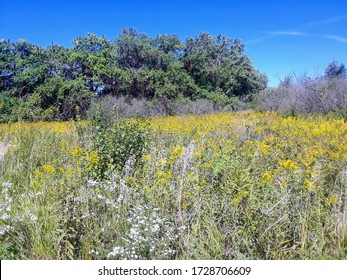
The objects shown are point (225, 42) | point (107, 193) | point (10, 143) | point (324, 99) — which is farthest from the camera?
point (225, 42)

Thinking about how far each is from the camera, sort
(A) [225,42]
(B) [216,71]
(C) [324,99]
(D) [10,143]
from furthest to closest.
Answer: (A) [225,42], (B) [216,71], (C) [324,99], (D) [10,143]

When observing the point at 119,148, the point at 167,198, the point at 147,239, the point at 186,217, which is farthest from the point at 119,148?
the point at 147,239

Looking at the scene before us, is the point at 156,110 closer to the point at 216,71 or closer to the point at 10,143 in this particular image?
the point at 216,71

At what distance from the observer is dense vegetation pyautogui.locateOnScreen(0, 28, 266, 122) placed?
16062mm

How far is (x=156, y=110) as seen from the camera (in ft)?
52.9

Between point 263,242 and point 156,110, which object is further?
point 156,110

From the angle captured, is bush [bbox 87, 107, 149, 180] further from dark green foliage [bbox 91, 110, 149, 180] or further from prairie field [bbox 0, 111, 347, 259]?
prairie field [bbox 0, 111, 347, 259]

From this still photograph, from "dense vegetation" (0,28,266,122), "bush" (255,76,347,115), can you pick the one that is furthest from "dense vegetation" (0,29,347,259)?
"dense vegetation" (0,28,266,122)

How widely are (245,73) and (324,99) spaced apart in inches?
461

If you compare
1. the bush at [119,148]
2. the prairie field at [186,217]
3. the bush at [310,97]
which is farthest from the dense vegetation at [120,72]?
the prairie field at [186,217]

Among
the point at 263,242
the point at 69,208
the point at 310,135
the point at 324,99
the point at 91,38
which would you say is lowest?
the point at 263,242

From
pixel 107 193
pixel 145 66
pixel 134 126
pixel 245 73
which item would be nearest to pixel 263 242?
pixel 107 193

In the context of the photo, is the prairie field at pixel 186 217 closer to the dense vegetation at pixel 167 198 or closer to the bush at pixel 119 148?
the dense vegetation at pixel 167 198
